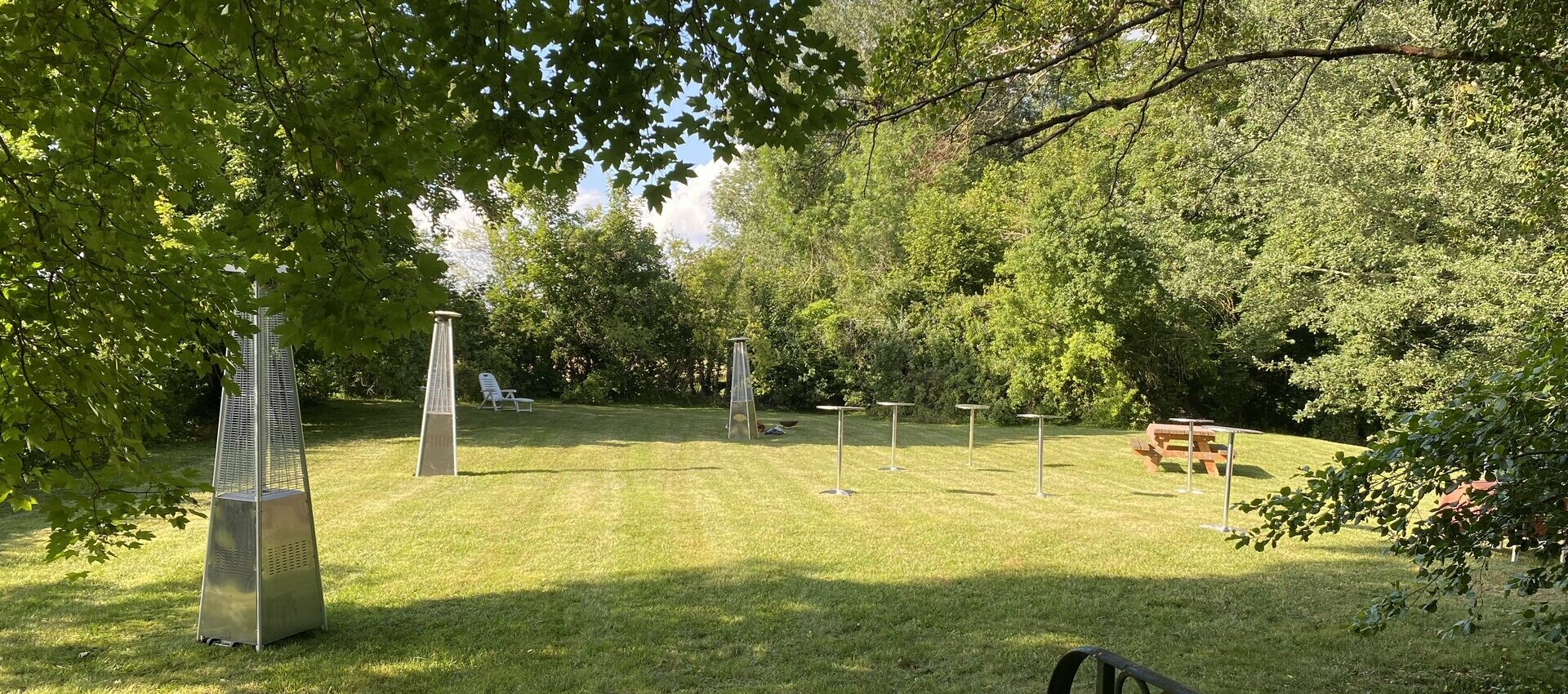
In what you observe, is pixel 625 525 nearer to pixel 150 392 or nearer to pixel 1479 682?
pixel 150 392

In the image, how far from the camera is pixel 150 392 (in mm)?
3416

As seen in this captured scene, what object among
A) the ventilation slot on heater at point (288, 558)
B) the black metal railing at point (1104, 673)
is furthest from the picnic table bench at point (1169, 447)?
the black metal railing at point (1104, 673)

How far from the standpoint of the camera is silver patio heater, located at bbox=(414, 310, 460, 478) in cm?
991

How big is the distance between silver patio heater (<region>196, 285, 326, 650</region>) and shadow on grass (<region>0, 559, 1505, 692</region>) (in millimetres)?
158

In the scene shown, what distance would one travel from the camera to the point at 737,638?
4660 millimetres

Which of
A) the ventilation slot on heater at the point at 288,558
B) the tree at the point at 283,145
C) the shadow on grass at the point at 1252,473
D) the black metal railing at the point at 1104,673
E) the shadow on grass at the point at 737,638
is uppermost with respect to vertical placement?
the tree at the point at 283,145

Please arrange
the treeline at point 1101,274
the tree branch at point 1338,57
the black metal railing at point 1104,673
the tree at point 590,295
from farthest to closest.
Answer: the tree at point 590,295, the treeline at point 1101,274, the tree branch at point 1338,57, the black metal railing at point 1104,673

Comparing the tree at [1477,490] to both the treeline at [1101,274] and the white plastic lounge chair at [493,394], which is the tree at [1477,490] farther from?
the white plastic lounge chair at [493,394]

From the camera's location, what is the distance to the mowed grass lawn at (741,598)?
415cm

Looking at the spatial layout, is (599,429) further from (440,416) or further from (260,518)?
(260,518)

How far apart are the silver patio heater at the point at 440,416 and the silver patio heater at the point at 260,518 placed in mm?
5392

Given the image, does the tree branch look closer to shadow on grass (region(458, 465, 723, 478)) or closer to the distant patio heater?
shadow on grass (region(458, 465, 723, 478))

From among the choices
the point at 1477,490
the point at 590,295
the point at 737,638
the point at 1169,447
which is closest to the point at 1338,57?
the point at 1477,490

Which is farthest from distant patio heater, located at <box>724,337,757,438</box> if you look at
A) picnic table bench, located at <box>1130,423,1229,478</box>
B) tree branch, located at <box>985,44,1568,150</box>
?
tree branch, located at <box>985,44,1568,150</box>
